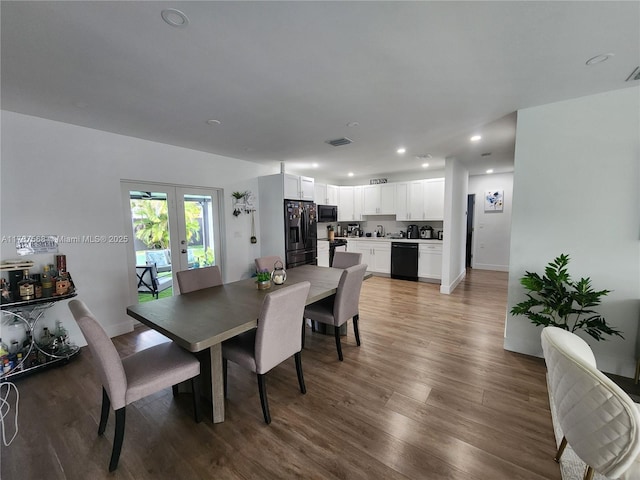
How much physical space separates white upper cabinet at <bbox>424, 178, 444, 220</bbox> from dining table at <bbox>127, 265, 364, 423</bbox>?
13.6ft

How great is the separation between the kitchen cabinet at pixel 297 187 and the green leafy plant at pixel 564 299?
3.71 m

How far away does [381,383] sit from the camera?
2273 mm

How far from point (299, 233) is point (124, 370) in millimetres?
3679

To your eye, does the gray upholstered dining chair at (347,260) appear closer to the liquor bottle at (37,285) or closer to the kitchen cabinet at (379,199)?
the kitchen cabinet at (379,199)

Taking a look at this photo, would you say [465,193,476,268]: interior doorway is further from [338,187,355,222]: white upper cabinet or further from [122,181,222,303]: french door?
[122,181,222,303]: french door

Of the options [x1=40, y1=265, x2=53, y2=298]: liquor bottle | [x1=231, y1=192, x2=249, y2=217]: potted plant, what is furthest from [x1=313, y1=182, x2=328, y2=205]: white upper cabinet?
[x1=40, y1=265, x2=53, y2=298]: liquor bottle

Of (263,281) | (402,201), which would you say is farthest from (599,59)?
(402,201)

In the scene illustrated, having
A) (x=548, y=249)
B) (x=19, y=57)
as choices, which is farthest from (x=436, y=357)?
(x=19, y=57)

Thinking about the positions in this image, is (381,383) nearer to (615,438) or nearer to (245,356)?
(245,356)

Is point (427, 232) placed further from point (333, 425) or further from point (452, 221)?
point (333, 425)

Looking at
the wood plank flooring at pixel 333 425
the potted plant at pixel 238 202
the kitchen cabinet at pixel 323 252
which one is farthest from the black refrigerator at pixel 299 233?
the wood plank flooring at pixel 333 425

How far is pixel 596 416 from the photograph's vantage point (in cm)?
108

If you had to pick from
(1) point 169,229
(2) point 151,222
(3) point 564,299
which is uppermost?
(2) point 151,222

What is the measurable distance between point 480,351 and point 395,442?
1693mm
